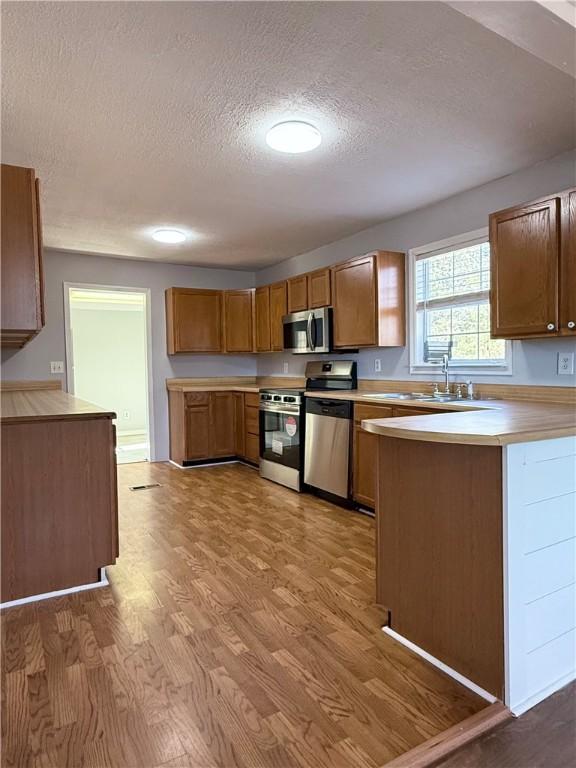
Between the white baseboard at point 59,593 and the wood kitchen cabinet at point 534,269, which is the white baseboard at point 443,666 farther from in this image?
the wood kitchen cabinet at point 534,269

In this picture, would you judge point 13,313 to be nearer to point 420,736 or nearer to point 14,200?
point 14,200

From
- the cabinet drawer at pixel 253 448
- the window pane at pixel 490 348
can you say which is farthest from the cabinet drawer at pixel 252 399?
the window pane at pixel 490 348

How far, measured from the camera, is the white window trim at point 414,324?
10.3 feet

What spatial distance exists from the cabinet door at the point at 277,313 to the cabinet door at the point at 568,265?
121 inches

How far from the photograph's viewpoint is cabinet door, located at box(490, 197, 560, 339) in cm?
247

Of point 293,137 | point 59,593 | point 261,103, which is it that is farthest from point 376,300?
point 59,593

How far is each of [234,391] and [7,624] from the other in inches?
140

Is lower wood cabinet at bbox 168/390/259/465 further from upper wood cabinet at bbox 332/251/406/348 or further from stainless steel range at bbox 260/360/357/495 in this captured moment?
upper wood cabinet at bbox 332/251/406/348

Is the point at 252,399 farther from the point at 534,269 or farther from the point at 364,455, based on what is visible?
the point at 534,269

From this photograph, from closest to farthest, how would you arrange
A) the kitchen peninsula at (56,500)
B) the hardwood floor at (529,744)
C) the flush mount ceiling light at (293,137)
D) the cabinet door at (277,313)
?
the hardwood floor at (529,744)
the kitchen peninsula at (56,500)
the flush mount ceiling light at (293,137)
the cabinet door at (277,313)

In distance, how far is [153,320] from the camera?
18.2 ft

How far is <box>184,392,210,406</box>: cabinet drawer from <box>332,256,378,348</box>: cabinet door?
5.75 ft

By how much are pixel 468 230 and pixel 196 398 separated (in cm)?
326

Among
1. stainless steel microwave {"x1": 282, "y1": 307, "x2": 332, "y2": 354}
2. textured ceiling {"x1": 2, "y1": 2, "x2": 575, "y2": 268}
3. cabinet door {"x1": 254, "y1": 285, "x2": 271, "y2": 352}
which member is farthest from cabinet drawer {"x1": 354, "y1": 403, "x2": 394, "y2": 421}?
cabinet door {"x1": 254, "y1": 285, "x2": 271, "y2": 352}
